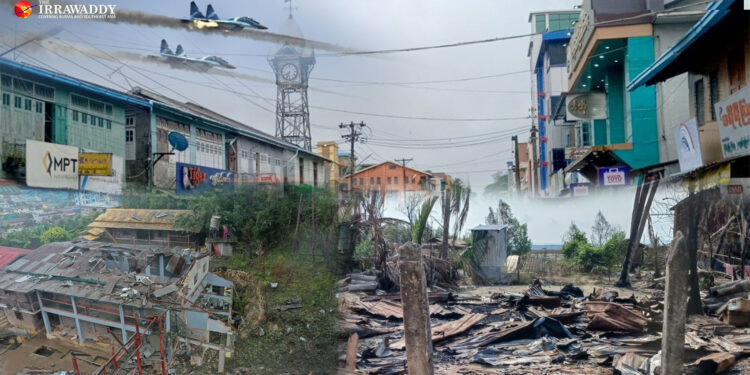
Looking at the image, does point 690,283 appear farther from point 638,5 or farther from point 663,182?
point 638,5

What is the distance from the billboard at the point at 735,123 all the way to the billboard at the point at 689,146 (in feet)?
2.53

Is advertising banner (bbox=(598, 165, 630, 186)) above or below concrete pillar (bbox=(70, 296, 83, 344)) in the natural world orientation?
above

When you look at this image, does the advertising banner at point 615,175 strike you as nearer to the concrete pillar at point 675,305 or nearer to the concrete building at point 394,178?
the concrete building at point 394,178

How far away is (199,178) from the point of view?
6.88 m

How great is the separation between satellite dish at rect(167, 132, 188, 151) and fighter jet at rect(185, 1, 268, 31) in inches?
61.8

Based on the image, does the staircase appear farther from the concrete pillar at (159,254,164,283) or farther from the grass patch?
the grass patch

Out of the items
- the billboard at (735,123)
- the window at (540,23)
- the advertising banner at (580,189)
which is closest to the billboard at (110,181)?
the billboard at (735,123)

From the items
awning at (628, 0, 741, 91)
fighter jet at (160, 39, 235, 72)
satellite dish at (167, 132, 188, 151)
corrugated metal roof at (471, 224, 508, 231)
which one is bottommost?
corrugated metal roof at (471, 224, 508, 231)

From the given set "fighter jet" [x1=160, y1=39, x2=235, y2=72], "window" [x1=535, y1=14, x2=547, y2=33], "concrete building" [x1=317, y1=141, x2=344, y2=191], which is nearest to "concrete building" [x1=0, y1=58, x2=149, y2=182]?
"fighter jet" [x1=160, y1=39, x2=235, y2=72]

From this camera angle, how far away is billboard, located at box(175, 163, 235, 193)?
675 cm

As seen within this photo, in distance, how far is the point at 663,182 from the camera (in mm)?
11883

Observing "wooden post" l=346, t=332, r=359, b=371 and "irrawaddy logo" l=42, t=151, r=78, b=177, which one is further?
"wooden post" l=346, t=332, r=359, b=371

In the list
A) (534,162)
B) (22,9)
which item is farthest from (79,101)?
(534,162)

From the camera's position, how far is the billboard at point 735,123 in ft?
26.2
